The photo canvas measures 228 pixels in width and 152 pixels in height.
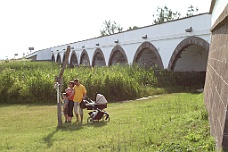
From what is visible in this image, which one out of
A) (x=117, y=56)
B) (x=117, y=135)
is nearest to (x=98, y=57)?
(x=117, y=56)

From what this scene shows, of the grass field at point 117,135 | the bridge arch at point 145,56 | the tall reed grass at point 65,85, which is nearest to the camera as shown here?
the grass field at point 117,135

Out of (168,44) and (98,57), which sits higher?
(168,44)

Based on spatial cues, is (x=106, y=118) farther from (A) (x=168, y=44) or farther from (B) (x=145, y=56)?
(B) (x=145, y=56)

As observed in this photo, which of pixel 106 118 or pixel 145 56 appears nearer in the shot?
pixel 106 118

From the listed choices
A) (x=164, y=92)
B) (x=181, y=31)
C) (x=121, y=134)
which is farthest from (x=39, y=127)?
(x=181, y=31)

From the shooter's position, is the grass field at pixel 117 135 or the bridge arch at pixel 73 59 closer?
the grass field at pixel 117 135

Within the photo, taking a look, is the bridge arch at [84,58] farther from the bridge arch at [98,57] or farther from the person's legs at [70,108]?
the person's legs at [70,108]

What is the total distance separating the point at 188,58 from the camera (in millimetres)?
17938

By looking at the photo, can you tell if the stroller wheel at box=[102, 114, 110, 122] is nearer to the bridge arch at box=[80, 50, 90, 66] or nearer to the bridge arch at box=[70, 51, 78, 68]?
the bridge arch at box=[80, 50, 90, 66]

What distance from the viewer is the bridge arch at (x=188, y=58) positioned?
17.0 meters

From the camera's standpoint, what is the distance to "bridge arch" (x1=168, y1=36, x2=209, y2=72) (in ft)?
55.7

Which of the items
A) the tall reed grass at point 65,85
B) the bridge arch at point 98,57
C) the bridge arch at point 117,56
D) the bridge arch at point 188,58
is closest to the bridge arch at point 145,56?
the bridge arch at point 117,56

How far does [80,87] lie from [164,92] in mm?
7344

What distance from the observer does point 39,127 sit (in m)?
9.14
